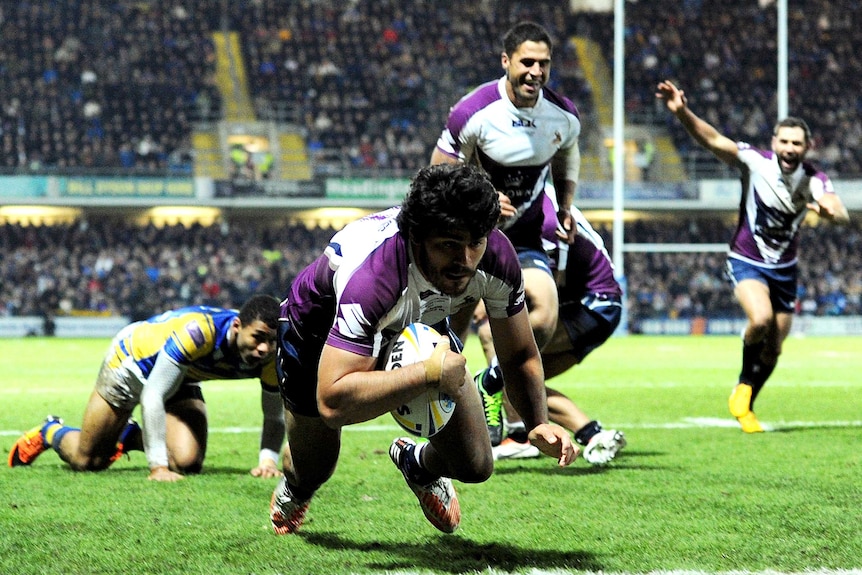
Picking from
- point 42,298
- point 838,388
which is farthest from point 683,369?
point 42,298

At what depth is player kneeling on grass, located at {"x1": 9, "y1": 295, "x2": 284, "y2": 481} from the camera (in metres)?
6.11

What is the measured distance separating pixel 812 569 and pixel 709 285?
30532 mm

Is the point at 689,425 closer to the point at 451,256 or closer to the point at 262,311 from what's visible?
the point at 262,311

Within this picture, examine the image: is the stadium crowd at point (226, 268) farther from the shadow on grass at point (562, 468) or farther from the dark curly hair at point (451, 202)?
the dark curly hair at point (451, 202)

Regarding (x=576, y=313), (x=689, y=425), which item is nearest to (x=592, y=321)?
(x=576, y=313)

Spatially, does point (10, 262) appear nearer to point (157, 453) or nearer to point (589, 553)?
point (157, 453)

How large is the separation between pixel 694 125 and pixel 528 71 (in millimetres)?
2095

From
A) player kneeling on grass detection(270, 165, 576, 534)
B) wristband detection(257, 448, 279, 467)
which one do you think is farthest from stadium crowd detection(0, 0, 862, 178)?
player kneeling on grass detection(270, 165, 576, 534)

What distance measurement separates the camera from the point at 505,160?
6.75m

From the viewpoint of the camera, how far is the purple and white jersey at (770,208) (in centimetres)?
870

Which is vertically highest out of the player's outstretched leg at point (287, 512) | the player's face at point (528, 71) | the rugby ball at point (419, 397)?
the player's face at point (528, 71)

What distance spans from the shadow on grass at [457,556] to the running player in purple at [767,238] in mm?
4639

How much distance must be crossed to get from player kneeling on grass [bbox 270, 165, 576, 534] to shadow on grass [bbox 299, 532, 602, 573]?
5.4 inches

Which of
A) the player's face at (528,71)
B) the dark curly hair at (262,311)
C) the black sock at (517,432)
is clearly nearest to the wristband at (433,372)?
the dark curly hair at (262,311)
